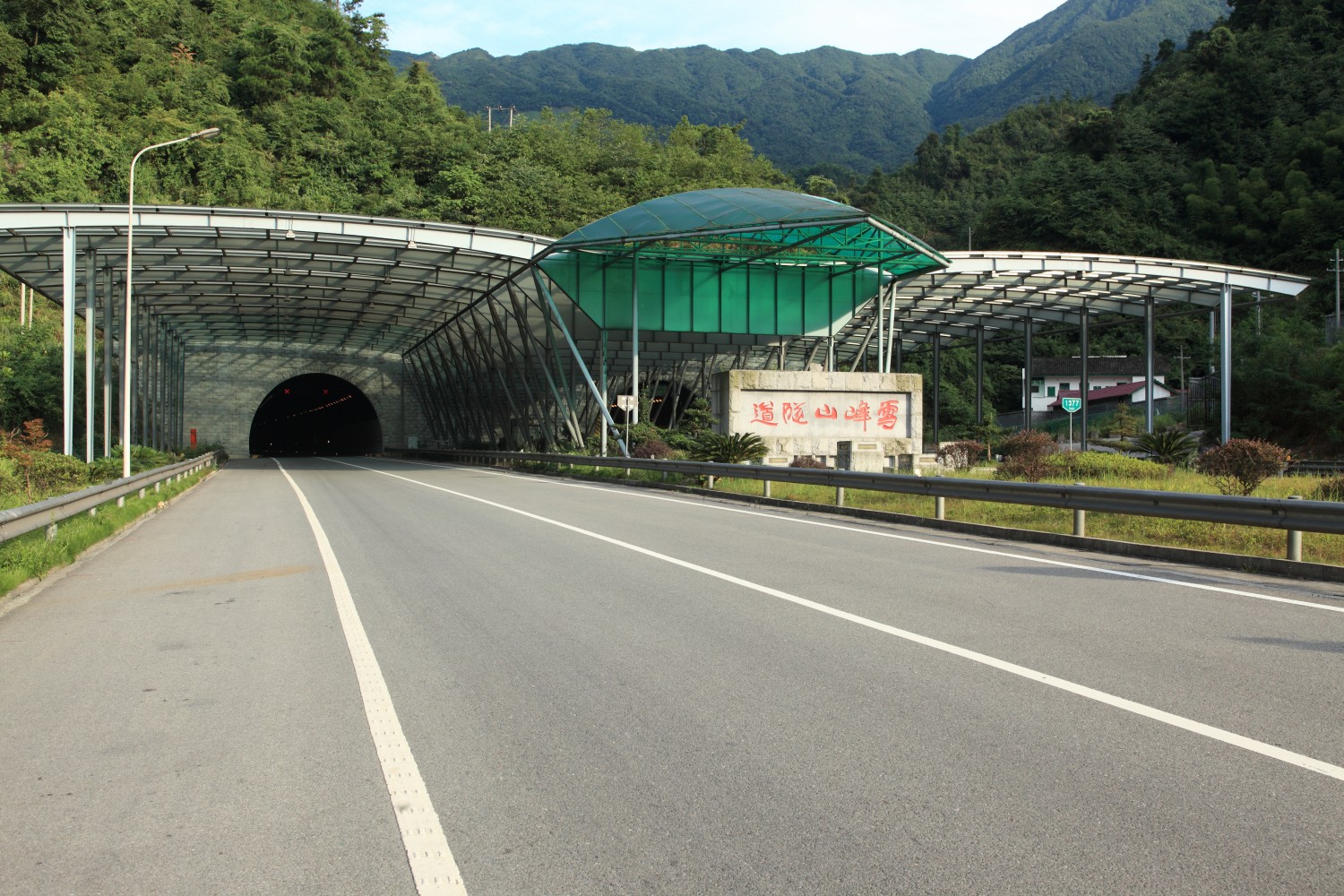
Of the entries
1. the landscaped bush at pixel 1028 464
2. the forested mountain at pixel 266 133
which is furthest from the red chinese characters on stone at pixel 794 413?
Result: the forested mountain at pixel 266 133

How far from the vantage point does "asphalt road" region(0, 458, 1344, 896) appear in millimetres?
3730

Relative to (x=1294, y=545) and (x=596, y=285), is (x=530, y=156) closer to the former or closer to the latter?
(x=596, y=285)

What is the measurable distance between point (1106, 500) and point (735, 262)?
95.3 ft

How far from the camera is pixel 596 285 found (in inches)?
1592

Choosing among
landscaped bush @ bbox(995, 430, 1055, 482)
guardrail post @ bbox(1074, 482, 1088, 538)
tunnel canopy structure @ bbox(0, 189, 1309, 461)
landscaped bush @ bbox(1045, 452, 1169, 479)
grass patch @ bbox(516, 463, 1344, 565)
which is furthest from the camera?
tunnel canopy structure @ bbox(0, 189, 1309, 461)

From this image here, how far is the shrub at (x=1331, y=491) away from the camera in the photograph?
596 inches

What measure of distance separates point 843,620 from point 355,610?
13.3 ft

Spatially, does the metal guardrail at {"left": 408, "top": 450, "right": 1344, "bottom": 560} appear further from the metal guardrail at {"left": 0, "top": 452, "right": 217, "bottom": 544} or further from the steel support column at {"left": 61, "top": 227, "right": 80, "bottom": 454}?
the steel support column at {"left": 61, "top": 227, "right": 80, "bottom": 454}

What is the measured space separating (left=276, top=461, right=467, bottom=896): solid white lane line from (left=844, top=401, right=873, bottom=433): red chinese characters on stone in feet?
90.1

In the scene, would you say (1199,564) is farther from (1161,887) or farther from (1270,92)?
(1270,92)

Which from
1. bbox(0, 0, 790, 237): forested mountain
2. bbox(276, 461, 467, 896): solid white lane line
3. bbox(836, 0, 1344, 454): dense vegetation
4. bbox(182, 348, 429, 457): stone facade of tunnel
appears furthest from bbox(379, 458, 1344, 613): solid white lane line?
bbox(0, 0, 790, 237): forested mountain

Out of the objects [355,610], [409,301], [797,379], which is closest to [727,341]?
[797,379]

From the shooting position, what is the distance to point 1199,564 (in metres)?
11.5

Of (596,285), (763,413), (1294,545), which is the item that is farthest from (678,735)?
(596,285)
